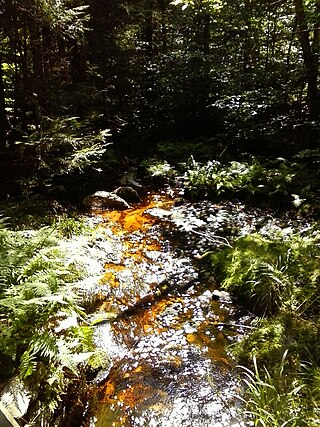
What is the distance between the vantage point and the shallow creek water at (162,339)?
345 centimetres

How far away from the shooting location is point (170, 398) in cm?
359

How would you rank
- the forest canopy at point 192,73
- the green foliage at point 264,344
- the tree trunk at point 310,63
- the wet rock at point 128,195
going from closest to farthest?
1. the green foliage at point 264,344
2. the wet rock at point 128,195
3. the tree trunk at point 310,63
4. the forest canopy at point 192,73

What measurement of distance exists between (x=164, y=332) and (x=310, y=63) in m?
8.47

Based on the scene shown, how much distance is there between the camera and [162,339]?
4387mm

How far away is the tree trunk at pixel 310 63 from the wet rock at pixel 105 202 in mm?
5753

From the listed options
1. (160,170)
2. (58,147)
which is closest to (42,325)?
(58,147)

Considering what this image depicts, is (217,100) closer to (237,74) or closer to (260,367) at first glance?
(237,74)

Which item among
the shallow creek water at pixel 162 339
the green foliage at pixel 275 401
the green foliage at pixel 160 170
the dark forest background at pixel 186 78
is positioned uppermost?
the dark forest background at pixel 186 78

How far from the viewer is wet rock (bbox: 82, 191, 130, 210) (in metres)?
8.28

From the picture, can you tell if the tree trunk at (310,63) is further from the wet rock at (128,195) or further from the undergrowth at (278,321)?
the wet rock at (128,195)

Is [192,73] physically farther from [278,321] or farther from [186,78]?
[278,321]

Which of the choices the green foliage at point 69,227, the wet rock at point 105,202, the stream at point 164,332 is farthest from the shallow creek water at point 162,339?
the wet rock at point 105,202

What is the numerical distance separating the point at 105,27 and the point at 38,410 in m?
11.7

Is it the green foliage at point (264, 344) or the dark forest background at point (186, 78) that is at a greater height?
the dark forest background at point (186, 78)
